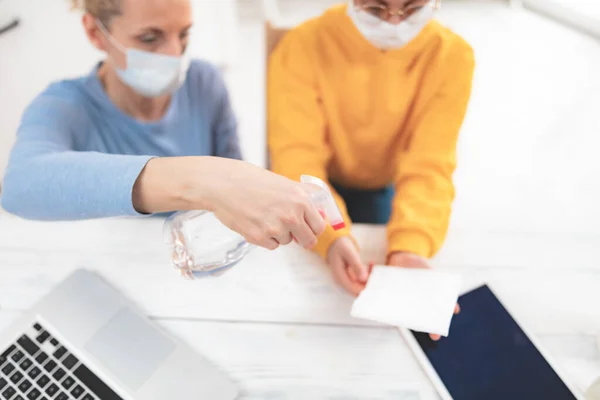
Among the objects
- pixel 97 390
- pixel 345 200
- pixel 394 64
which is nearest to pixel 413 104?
pixel 394 64

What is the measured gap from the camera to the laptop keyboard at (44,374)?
518 millimetres

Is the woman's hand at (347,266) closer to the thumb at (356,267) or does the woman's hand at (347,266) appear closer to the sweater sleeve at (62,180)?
the thumb at (356,267)

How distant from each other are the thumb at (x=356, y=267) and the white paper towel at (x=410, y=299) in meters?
0.02

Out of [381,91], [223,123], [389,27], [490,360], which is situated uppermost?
[389,27]

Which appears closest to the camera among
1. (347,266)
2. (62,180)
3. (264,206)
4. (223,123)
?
(264,206)

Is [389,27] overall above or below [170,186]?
above

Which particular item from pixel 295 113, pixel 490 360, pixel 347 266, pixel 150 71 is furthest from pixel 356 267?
pixel 150 71

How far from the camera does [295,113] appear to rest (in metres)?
0.82

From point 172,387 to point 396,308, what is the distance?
0.28m

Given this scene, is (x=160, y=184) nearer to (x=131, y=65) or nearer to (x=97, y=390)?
(x=97, y=390)

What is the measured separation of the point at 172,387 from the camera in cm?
54

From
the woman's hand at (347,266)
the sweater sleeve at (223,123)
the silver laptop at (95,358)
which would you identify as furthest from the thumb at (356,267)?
the sweater sleeve at (223,123)

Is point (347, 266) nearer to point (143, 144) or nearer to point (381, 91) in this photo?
point (381, 91)

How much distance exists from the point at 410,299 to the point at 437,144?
319mm
